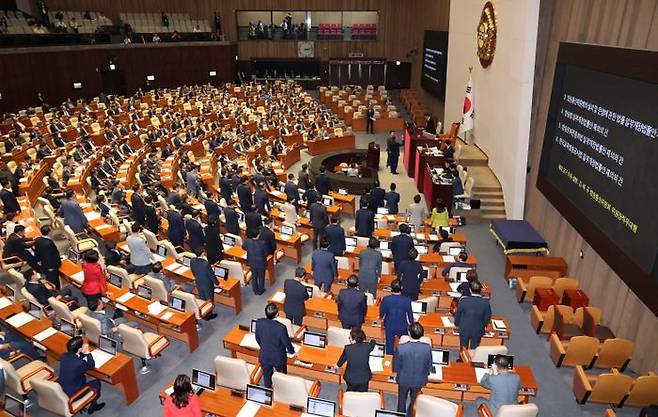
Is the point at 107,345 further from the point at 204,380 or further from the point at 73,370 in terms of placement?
the point at 204,380

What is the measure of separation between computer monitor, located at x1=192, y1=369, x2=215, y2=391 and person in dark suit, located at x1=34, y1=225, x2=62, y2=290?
17.3 feet

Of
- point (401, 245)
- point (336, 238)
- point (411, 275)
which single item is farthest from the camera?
point (336, 238)

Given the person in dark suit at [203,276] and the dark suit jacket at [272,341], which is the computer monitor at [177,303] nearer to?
the person in dark suit at [203,276]

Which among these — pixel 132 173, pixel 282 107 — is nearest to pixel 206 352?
pixel 132 173

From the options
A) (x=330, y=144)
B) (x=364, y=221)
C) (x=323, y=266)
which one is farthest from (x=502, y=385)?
(x=330, y=144)

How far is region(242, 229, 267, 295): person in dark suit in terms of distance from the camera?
35.1 ft

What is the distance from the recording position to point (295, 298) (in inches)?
353

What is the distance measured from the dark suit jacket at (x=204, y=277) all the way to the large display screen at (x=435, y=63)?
20605mm

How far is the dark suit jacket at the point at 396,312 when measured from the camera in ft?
26.2

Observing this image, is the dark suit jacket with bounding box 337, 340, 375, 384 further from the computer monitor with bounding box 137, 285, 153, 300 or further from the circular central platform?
the circular central platform

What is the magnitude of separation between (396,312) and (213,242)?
5182 millimetres

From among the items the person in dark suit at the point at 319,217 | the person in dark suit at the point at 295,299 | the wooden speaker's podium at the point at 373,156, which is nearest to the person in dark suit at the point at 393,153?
the wooden speaker's podium at the point at 373,156

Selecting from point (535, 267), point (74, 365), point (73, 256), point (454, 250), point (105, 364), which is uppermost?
point (74, 365)

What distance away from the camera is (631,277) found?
337 inches
